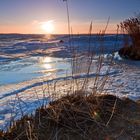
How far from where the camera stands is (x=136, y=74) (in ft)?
25.8

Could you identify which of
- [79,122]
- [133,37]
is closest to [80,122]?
[79,122]

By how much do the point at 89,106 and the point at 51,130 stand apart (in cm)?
60

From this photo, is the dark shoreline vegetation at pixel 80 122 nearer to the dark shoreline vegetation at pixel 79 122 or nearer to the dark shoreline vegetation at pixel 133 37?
the dark shoreline vegetation at pixel 79 122

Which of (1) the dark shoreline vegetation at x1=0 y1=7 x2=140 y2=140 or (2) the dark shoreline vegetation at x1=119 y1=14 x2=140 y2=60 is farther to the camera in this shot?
A: (2) the dark shoreline vegetation at x1=119 y1=14 x2=140 y2=60

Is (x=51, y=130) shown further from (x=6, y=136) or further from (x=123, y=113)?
(x=123, y=113)

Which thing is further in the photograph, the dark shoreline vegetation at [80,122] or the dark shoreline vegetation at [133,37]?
the dark shoreline vegetation at [133,37]

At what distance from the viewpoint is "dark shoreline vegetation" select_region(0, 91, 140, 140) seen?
301 centimetres

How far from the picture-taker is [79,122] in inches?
127

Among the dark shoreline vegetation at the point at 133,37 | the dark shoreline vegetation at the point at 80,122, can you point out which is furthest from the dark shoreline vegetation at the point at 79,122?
the dark shoreline vegetation at the point at 133,37

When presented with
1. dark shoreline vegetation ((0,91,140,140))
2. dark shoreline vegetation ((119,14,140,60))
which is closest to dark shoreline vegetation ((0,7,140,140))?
dark shoreline vegetation ((0,91,140,140))

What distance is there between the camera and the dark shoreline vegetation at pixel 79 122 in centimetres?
301

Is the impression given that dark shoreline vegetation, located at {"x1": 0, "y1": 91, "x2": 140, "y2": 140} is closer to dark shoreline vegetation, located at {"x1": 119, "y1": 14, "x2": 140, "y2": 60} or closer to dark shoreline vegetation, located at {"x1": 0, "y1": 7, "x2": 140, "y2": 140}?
dark shoreline vegetation, located at {"x1": 0, "y1": 7, "x2": 140, "y2": 140}

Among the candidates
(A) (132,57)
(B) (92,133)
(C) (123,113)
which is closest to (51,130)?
(B) (92,133)

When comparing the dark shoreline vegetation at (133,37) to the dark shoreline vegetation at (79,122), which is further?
the dark shoreline vegetation at (133,37)
